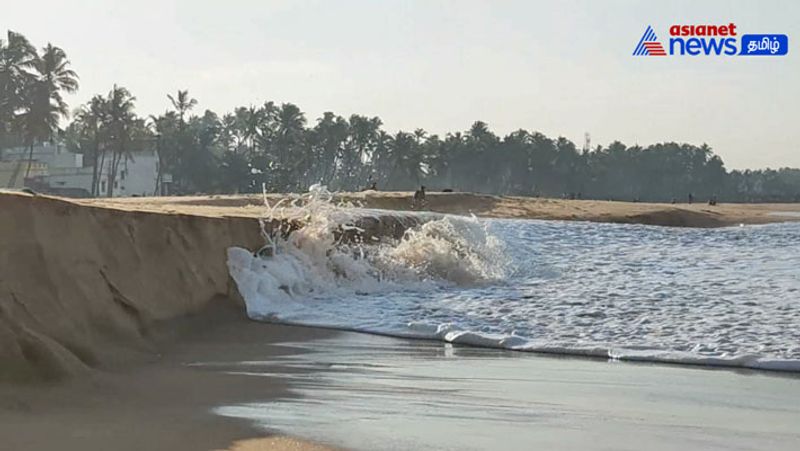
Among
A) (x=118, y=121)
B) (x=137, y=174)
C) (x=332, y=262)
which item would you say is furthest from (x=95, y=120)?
(x=332, y=262)

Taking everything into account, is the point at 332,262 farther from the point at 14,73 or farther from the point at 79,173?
the point at 79,173

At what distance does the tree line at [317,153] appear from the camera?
216 ft

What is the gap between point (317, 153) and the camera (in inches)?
3568

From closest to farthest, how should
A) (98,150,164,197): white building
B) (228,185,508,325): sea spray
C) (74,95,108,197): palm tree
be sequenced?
(228,185,508,325): sea spray
(74,95,108,197): palm tree
(98,150,164,197): white building

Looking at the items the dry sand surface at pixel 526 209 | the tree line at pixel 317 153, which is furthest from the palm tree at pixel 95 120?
the dry sand surface at pixel 526 209

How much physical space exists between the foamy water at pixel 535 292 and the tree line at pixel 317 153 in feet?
136

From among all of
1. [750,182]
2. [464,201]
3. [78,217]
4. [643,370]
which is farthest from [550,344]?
[750,182]

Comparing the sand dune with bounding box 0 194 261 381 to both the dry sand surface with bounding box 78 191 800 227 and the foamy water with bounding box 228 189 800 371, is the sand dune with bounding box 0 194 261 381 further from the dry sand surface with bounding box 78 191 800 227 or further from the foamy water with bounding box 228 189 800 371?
the dry sand surface with bounding box 78 191 800 227

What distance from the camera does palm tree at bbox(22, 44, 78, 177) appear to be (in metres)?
64.2

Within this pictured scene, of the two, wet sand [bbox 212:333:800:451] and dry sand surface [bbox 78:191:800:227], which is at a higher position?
dry sand surface [bbox 78:191:800:227]

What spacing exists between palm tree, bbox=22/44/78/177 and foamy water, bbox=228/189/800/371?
52.7 meters

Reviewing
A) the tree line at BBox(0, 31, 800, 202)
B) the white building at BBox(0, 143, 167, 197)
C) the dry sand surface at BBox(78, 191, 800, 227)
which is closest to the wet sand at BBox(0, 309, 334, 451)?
the dry sand surface at BBox(78, 191, 800, 227)

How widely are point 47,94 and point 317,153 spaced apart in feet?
100

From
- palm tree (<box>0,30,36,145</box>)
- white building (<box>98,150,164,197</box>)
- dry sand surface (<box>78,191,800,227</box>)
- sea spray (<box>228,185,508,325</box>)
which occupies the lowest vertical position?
sea spray (<box>228,185,508,325</box>)
